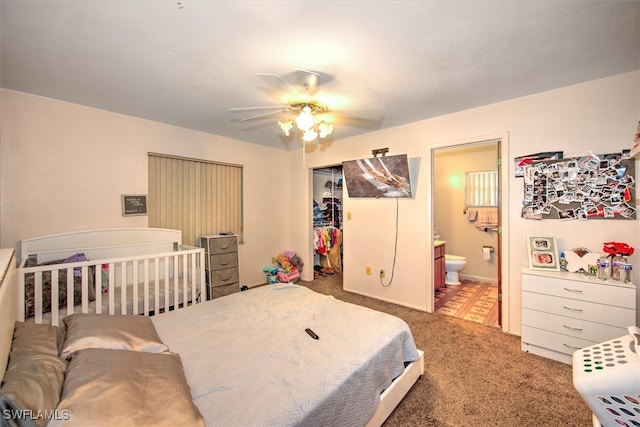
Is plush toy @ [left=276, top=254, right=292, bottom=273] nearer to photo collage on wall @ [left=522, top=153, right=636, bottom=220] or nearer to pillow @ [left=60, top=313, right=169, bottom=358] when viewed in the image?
pillow @ [left=60, top=313, right=169, bottom=358]

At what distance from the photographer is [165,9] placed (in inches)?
54.8

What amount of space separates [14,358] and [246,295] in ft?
4.81

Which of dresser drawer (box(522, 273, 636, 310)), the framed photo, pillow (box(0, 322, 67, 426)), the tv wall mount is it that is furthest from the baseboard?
pillow (box(0, 322, 67, 426))

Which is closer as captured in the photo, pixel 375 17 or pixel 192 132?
pixel 375 17

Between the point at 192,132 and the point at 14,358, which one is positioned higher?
the point at 192,132

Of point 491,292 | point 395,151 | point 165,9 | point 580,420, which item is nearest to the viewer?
point 165,9

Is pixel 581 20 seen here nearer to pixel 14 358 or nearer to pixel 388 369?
pixel 388 369

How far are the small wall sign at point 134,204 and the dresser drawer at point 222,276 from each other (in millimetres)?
1080

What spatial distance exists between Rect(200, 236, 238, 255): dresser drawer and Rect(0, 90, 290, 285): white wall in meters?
0.72

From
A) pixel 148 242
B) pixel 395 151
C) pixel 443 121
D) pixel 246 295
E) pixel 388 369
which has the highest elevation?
pixel 443 121

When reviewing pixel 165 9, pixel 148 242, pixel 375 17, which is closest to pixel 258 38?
pixel 165 9

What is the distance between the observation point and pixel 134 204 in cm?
301

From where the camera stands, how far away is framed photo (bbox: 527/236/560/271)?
237 centimetres

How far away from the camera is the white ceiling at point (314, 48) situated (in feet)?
4.60
